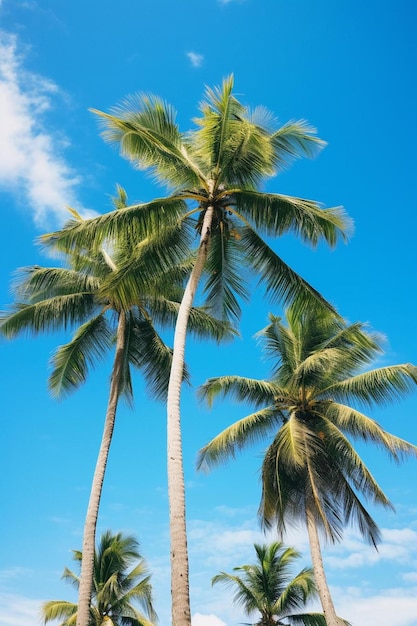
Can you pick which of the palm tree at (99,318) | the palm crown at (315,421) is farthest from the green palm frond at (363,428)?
the palm tree at (99,318)

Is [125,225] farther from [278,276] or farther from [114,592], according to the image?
[114,592]

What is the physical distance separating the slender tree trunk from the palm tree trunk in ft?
21.6

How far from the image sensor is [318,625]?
23.2 meters

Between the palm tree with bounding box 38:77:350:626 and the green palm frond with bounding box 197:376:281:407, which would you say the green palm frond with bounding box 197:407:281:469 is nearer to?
the green palm frond with bounding box 197:376:281:407

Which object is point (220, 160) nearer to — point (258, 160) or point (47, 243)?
point (258, 160)

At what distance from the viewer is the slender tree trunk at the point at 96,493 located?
48.1 ft

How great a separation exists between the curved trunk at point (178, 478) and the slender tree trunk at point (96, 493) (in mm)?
5537

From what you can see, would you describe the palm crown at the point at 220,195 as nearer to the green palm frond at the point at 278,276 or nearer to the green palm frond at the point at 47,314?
the green palm frond at the point at 278,276

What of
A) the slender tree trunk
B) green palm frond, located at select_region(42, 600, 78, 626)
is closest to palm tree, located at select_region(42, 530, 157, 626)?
green palm frond, located at select_region(42, 600, 78, 626)

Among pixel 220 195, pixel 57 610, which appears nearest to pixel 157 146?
pixel 220 195

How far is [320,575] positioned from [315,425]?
181 inches

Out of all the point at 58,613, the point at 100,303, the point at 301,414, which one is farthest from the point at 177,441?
the point at 58,613

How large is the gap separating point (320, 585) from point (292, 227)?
10.3m

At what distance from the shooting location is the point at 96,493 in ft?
52.4
